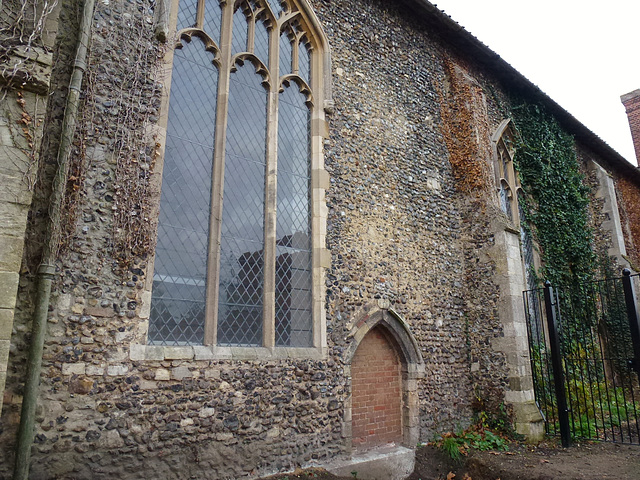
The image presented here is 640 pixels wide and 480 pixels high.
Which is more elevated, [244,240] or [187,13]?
[187,13]

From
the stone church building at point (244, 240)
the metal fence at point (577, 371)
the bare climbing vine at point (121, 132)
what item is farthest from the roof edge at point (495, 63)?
the bare climbing vine at point (121, 132)

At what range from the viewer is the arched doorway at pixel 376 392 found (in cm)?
708

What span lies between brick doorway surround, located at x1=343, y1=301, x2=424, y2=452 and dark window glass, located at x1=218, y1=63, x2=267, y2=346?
174 cm

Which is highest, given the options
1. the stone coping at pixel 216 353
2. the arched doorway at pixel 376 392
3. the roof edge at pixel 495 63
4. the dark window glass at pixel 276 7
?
the roof edge at pixel 495 63

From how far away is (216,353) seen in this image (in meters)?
5.52

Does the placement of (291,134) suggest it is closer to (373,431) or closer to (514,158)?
(373,431)

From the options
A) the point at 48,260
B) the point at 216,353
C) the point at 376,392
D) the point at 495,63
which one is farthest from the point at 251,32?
the point at 495,63

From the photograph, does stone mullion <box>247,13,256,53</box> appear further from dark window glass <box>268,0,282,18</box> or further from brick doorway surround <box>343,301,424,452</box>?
brick doorway surround <box>343,301,424,452</box>

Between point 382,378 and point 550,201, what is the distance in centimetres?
751

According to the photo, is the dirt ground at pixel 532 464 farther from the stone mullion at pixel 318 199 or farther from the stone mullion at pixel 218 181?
the stone mullion at pixel 218 181

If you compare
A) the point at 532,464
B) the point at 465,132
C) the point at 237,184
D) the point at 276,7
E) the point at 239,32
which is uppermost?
the point at 276,7

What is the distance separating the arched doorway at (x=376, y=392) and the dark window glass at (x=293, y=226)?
1.20 metres

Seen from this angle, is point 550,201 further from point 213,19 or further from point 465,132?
point 213,19

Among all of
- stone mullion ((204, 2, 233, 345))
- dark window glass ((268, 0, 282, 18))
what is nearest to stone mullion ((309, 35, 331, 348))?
dark window glass ((268, 0, 282, 18))
